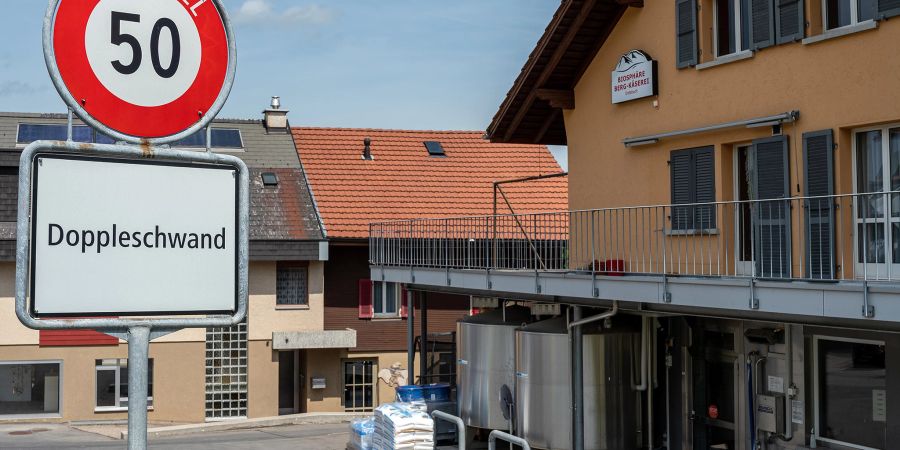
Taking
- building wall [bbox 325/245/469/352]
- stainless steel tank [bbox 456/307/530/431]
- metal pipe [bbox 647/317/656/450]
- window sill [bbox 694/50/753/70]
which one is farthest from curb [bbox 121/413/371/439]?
window sill [bbox 694/50/753/70]

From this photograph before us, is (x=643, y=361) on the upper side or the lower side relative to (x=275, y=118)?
lower

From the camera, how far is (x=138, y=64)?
281cm

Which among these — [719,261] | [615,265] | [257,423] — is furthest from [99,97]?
[257,423]

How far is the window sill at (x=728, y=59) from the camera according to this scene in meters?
16.2

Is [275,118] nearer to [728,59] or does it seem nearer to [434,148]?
[434,148]

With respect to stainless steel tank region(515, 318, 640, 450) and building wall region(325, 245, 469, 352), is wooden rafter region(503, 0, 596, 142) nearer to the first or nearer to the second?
stainless steel tank region(515, 318, 640, 450)

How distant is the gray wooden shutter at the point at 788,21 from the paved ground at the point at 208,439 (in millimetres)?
14790

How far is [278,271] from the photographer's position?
32.2 metres

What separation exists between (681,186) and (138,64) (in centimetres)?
1564

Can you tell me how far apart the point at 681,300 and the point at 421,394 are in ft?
32.3

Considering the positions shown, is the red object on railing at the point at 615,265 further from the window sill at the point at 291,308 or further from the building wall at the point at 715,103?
the window sill at the point at 291,308

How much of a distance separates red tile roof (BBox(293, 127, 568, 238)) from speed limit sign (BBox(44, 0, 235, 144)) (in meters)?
29.4

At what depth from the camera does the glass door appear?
13.3 meters

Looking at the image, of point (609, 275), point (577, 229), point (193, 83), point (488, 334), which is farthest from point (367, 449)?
point (193, 83)
